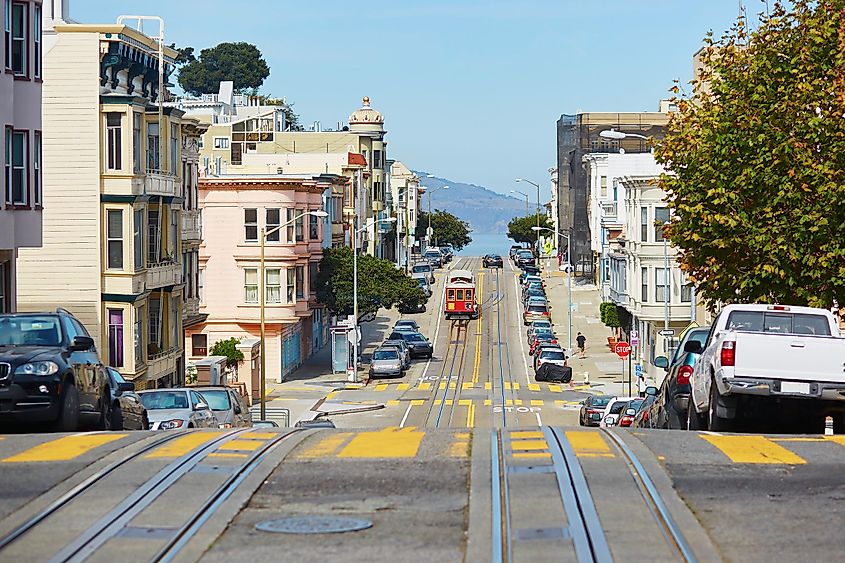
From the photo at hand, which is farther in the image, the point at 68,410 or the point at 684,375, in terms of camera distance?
the point at 684,375

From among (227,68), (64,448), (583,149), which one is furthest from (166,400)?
(227,68)

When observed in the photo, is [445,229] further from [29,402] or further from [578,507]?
[578,507]

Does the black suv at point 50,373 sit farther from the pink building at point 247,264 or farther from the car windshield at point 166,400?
the pink building at point 247,264

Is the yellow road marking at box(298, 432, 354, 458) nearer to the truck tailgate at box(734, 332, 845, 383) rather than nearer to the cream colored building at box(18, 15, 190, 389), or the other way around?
the truck tailgate at box(734, 332, 845, 383)

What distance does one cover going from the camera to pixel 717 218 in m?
24.8

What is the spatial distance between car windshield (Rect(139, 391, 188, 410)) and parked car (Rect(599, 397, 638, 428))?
11119mm

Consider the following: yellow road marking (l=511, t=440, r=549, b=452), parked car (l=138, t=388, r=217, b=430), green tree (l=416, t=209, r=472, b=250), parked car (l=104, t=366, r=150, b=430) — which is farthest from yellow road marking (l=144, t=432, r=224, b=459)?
green tree (l=416, t=209, r=472, b=250)

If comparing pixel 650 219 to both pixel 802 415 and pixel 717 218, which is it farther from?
pixel 802 415

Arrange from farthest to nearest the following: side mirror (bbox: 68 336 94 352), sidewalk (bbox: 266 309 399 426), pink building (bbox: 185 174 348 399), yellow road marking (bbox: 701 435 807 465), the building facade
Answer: the building facade < pink building (bbox: 185 174 348 399) < sidewalk (bbox: 266 309 399 426) < side mirror (bbox: 68 336 94 352) < yellow road marking (bbox: 701 435 807 465)

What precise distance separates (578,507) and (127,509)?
11.7 feet

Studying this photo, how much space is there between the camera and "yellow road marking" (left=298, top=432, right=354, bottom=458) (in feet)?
47.1

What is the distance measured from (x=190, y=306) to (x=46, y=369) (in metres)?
35.5

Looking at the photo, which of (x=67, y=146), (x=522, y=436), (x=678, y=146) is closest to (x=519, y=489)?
(x=522, y=436)

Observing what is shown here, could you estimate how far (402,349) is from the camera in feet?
218
